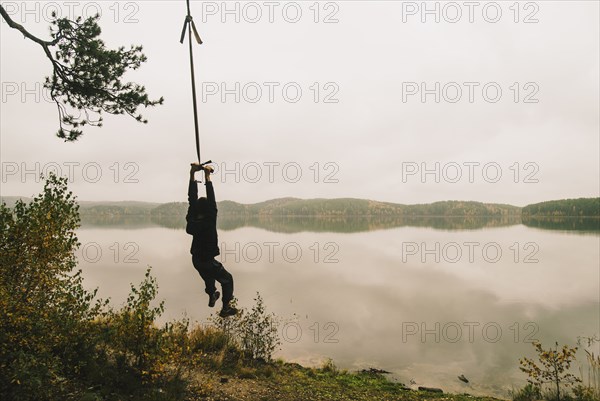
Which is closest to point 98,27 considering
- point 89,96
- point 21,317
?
point 89,96

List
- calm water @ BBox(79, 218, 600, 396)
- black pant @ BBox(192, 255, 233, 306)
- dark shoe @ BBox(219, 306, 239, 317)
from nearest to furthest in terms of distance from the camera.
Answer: black pant @ BBox(192, 255, 233, 306) < dark shoe @ BBox(219, 306, 239, 317) < calm water @ BBox(79, 218, 600, 396)

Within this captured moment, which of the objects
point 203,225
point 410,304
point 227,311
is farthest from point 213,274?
point 410,304

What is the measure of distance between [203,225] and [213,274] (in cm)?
95

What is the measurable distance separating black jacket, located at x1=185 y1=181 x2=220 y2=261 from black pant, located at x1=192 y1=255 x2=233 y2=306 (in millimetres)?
111

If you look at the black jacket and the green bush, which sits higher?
the black jacket

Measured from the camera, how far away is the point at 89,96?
9492mm

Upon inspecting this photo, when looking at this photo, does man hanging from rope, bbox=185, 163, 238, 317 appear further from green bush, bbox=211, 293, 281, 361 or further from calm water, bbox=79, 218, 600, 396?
calm water, bbox=79, 218, 600, 396

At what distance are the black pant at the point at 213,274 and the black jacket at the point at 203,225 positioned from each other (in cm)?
11

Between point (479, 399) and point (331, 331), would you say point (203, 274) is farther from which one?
point (331, 331)

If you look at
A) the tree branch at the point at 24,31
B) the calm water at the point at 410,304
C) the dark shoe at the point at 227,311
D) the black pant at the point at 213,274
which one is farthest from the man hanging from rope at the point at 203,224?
the calm water at the point at 410,304

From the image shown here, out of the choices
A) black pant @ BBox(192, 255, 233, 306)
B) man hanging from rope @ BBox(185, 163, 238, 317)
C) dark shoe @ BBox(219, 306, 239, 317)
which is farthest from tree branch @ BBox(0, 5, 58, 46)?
dark shoe @ BBox(219, 306, 239, 317)

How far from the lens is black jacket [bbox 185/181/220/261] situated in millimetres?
6027

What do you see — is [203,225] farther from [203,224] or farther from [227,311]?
[227,311]

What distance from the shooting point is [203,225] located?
19.9 ft
